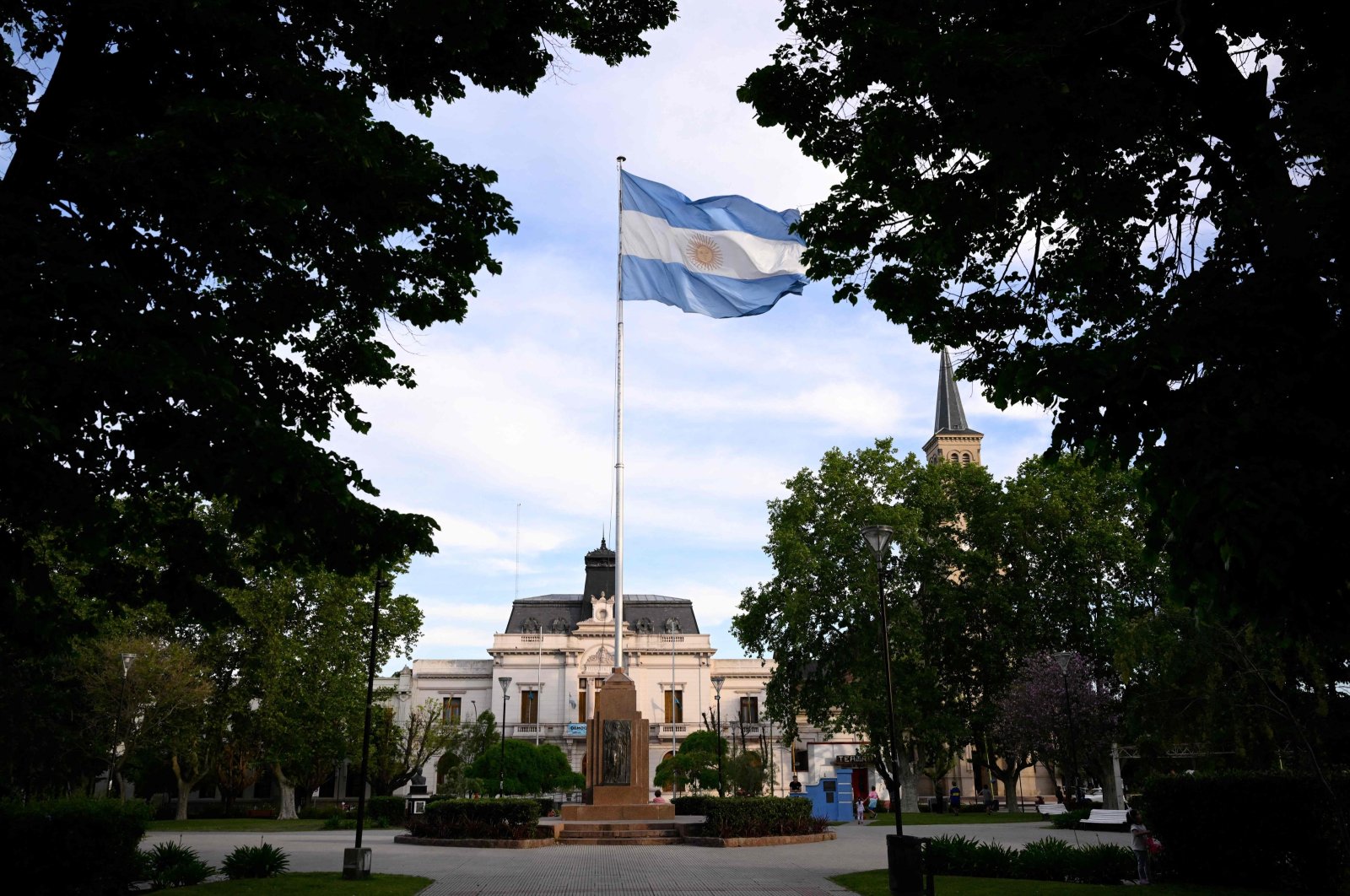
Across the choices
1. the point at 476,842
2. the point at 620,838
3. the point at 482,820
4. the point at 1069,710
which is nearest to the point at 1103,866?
the point at 620,838

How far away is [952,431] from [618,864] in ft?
236

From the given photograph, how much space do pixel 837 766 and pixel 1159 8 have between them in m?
65.6

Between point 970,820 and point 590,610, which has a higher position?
point 590,610

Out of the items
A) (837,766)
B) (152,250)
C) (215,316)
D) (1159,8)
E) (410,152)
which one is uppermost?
(1159,8)

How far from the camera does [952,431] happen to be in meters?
85.1

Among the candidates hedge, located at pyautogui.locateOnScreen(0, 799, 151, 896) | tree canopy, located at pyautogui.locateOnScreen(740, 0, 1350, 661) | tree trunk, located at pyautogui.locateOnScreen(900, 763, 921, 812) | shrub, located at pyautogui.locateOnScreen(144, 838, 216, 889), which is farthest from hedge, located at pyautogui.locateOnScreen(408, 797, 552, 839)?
tree trunk, located at pyautogui.locateOnScreen(900, 763, 921, 812)

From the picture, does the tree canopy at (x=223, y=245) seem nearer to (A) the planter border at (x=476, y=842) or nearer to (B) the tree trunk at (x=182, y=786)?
(A) the planter border at (x=476, y=842)

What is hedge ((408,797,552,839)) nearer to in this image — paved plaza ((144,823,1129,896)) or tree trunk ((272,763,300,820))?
paved plaza ((144,823,1129,896))

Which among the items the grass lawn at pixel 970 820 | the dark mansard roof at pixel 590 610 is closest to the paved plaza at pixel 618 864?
the grass lawn at pixel 970 820

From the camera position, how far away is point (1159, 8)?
862cm

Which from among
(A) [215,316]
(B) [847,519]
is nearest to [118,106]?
(A) [215,316]

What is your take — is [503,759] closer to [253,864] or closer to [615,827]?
Answer: [615,827]

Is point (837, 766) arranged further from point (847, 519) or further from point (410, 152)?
point (410, 152)

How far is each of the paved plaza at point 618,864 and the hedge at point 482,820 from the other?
0.86 meters
